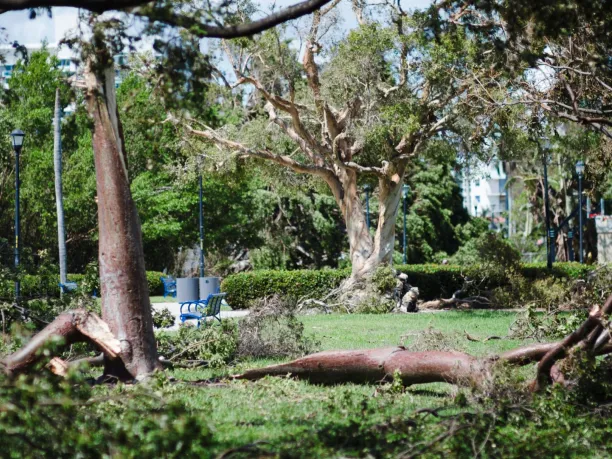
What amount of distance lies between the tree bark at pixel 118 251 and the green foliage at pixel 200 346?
1.63 meters

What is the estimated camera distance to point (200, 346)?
12.0m

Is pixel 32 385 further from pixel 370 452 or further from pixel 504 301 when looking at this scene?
pixel 504 301

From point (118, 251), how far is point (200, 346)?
235cm

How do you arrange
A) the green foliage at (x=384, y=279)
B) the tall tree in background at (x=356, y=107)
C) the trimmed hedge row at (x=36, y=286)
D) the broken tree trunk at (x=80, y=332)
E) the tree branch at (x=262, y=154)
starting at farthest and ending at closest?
the tree branch at (x=262, y=154) < the green foliage at (x=384, y=279) < the tall tree in background at (x=356, y=107) < the trimmed hedge row at (x=36, y=286) < the broken tree trunk at (x=80, y=332)

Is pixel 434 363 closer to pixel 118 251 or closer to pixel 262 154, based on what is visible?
pixel 118 251

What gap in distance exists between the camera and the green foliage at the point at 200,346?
1199 centimetres

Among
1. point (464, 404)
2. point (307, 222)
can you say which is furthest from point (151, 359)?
point (307, 222)

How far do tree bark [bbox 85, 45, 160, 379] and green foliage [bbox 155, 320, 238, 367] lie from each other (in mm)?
1626

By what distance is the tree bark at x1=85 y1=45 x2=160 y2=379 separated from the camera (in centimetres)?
1011

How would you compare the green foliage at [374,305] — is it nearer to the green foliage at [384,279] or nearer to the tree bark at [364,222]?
the green foliage at [384,279]

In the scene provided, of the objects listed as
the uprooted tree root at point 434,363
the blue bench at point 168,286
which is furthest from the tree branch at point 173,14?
the blue bench at point 168,286

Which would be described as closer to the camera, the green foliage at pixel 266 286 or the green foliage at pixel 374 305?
the green foliage at pixel 374 305

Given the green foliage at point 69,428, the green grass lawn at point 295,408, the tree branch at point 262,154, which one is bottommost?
the green grass lawn at point 295,408

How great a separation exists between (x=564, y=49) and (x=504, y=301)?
11.6 m
